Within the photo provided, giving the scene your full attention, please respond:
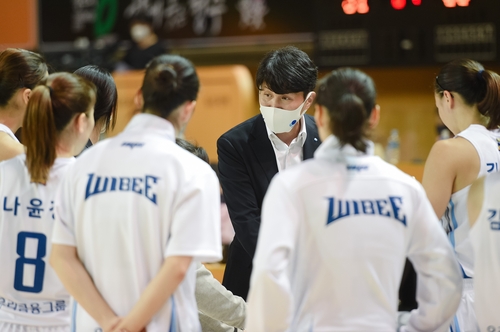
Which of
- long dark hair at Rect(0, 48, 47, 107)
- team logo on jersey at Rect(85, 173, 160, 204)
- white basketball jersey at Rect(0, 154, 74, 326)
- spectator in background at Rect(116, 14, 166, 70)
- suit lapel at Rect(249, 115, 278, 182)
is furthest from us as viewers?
spectator in background at Rect(116, 14, 166, 70)

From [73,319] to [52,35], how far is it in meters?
6.45

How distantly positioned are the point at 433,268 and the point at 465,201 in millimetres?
582

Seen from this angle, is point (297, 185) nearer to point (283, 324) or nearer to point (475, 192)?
point (283, 324)

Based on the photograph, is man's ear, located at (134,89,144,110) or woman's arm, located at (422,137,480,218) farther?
woman's arm, located at (422,137,480,218)

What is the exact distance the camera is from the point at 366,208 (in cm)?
181

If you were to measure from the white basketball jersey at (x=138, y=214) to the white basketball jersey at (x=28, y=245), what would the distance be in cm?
18

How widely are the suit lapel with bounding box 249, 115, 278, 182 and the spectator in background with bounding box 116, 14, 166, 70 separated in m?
4.42

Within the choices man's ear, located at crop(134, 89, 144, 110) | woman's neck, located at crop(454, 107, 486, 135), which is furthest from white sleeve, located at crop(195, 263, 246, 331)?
woman's neck, located at crop(454, 107, 486, 135)

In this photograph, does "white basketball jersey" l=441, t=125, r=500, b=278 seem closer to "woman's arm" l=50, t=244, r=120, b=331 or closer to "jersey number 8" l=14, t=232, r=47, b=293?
"woman's arm" l=50, t=244, r=120, b=331

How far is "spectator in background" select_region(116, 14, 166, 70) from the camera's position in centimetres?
701

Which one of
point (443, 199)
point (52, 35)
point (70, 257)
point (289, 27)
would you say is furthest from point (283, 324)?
point (52, 35)

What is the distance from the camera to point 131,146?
1904 mm

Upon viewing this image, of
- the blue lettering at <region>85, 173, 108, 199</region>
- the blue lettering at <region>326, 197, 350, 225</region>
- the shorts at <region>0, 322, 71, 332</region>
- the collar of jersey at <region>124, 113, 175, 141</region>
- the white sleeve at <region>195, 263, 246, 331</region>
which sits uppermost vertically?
the collar of jersey at <region>124, 113, 175, 141</region>

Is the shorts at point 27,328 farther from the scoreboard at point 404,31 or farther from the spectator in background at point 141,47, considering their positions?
the spectator in background at point 141,47
